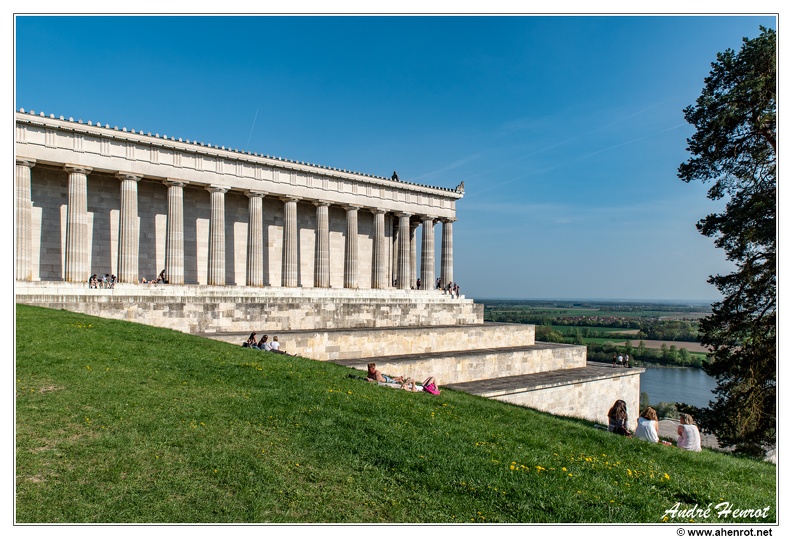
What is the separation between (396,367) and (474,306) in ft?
47.4

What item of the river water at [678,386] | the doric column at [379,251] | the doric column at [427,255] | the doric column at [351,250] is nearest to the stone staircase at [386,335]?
the doric column at [351,250]

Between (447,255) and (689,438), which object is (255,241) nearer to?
(447,255)

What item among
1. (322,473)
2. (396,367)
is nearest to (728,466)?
(322,473)

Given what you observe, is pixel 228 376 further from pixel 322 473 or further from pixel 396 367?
pixel 396 367

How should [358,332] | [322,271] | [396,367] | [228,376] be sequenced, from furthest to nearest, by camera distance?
[322,271], [358,332], [396,367], [228,376]

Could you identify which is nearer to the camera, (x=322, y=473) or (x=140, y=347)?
(x=322, y=473)

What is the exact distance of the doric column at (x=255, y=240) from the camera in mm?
31156

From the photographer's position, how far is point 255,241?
3117 centimetres

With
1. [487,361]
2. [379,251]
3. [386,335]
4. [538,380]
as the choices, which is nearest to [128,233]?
[386,335]

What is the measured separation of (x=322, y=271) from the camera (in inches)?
1359

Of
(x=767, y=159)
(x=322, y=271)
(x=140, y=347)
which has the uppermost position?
(x=767, y=159)

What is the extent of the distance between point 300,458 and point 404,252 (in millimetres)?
31788

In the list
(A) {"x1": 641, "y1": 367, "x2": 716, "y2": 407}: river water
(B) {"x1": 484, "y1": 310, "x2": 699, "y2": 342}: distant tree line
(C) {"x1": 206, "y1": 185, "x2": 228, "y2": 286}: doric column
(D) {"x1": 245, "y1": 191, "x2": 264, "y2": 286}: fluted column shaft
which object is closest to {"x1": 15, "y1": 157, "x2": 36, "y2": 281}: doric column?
(C) {"x1": 206, "y1": 185, "x2": 228, "y2": 286}: doric column

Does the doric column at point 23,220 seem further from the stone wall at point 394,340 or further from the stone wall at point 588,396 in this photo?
the stone wall at point 588,396
